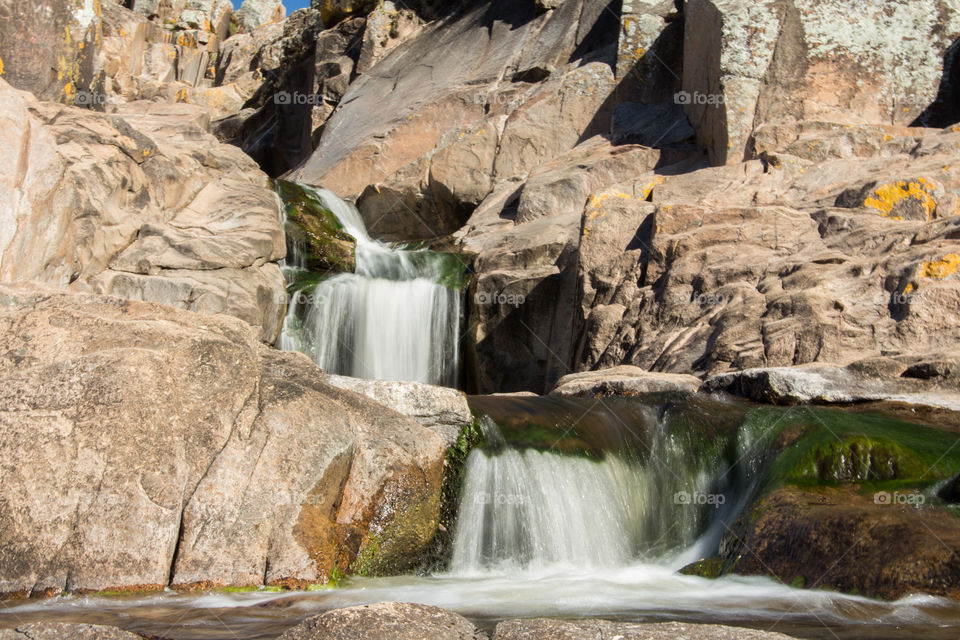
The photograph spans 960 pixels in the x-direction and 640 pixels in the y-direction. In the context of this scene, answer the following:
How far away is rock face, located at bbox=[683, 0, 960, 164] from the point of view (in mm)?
13289

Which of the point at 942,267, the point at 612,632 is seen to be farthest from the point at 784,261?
the point at 612,632

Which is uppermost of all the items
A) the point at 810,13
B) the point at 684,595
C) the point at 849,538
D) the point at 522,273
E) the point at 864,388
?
the point at 810,13

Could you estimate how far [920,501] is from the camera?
19.0ft

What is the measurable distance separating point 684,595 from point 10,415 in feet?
12.6

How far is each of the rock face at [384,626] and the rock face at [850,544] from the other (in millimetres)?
2409

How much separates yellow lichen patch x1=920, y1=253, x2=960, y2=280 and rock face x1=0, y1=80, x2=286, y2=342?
7519 millimetres

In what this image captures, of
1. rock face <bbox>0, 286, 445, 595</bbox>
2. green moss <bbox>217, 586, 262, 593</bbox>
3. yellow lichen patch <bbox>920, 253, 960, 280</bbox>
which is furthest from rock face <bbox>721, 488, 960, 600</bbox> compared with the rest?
yellow lichen patch <bbox>920, 253, 960, 280</bbox>

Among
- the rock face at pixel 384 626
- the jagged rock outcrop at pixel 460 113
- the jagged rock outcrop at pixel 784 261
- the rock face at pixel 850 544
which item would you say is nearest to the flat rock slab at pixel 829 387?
the jagged rock outcrop at pixel 784 261

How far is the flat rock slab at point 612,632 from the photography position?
3.46 m

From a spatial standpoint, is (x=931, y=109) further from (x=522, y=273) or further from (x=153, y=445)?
(x=153, y=445)

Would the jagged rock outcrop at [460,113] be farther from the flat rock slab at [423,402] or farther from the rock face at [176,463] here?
the rock face at [176,463]

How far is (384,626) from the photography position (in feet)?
11.6

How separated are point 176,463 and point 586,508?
293cm

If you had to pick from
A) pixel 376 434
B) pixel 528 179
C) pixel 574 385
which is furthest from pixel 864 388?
pixel 528 179
